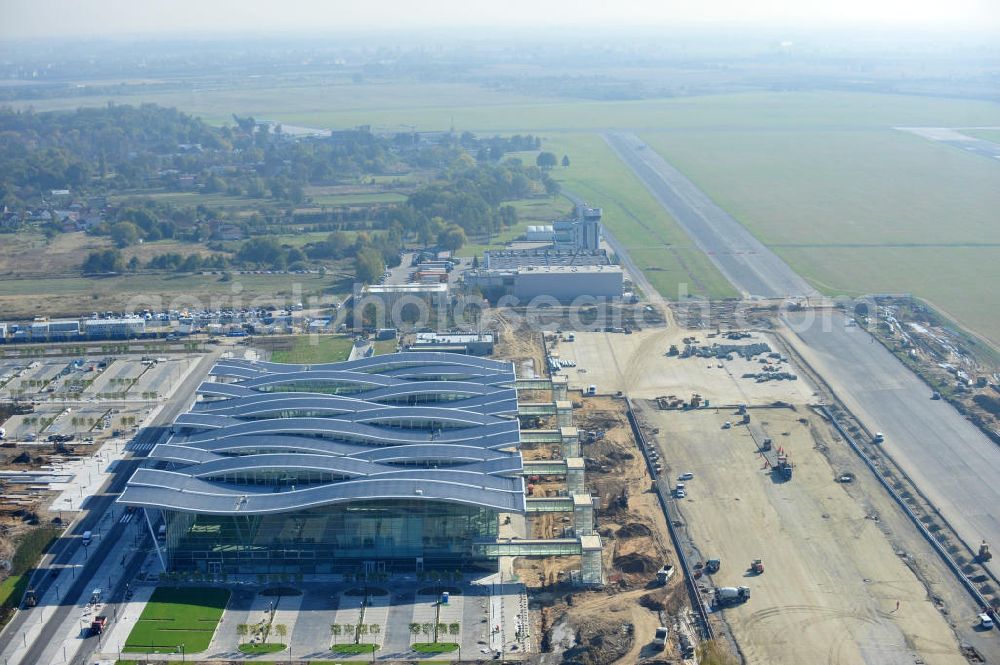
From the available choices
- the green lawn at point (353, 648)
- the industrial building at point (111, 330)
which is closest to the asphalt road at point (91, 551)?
the green lawn at point (353, 648)

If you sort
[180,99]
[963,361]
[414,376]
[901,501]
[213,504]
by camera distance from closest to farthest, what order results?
[213,504] → [901,501] → [414,376] → [963,361] → [180,99]

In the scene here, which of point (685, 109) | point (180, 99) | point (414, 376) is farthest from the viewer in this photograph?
point (180, 99)

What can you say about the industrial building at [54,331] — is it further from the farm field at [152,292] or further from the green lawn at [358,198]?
the green lawn at [358,198]

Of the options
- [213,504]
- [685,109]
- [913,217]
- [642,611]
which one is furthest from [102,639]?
[685,109]

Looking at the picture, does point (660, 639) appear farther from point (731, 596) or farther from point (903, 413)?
point (903, 413)

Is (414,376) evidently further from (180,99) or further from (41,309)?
(180,99)
